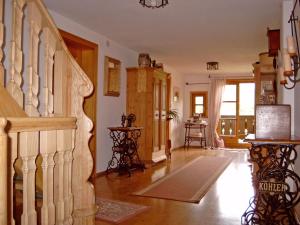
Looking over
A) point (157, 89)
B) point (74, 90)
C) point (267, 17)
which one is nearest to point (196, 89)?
point (157, 89)

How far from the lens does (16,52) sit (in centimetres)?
179

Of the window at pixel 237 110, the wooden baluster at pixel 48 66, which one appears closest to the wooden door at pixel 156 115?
the window at pixel 237 110

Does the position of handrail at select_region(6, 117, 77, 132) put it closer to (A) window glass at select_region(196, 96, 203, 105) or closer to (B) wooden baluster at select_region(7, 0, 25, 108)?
(B) wooden baluster at select_region(7, 0, 25, 108)

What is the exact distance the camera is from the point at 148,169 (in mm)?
5559

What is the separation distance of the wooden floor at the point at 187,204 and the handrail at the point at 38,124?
4.58 feet

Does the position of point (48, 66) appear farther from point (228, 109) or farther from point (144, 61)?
point (228, 109)

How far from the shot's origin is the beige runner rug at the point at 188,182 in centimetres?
369

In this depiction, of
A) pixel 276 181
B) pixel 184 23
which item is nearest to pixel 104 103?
pixel 184 23

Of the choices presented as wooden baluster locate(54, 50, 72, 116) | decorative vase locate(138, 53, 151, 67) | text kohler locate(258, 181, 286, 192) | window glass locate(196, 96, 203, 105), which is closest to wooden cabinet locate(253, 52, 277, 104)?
text kohler locate(258, 181, 286, 192)

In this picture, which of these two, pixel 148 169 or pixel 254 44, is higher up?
pixel 254 44

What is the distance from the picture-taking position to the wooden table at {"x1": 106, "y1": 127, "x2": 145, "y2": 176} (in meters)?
5.11

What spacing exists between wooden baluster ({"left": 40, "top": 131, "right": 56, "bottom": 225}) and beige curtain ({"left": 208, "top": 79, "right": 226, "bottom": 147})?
8197 mm

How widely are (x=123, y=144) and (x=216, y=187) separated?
1.79 metres

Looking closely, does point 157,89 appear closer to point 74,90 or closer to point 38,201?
point 74,90
